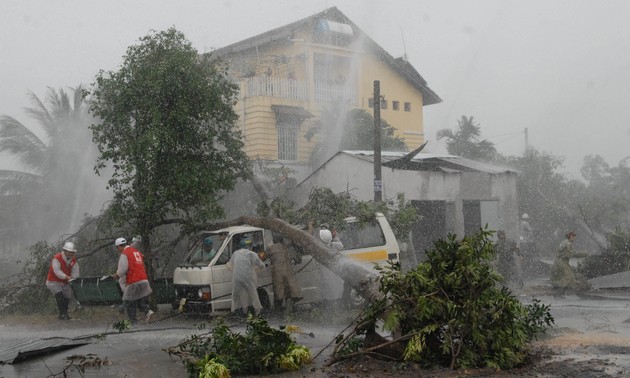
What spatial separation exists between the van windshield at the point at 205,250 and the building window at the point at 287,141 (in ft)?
46.7

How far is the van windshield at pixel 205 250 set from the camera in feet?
44.4

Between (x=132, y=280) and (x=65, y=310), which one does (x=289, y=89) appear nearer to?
(x=65, y=310)

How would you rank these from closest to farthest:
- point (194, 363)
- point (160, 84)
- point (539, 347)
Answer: point (194, 363) < point (539, 347) < point (160, 84)

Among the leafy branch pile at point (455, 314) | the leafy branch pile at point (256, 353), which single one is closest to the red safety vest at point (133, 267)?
the leafy branch pile at point (256, 353)

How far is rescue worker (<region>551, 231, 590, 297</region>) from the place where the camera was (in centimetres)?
1675

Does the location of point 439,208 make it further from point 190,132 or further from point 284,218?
point 190,132

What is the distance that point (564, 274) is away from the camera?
1683 centimetres

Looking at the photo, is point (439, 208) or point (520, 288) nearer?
point (520, 288)

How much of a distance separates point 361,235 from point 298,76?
15797mm

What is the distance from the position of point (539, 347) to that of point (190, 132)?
852 cm

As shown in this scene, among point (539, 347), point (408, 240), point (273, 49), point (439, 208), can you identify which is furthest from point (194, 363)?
point (273, 49)

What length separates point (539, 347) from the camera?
912 cm

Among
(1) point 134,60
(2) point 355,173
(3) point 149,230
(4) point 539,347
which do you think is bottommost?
(4) point 539,347

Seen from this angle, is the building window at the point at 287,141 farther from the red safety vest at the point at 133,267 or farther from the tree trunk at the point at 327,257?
the red safety vest at the point at 133,267
